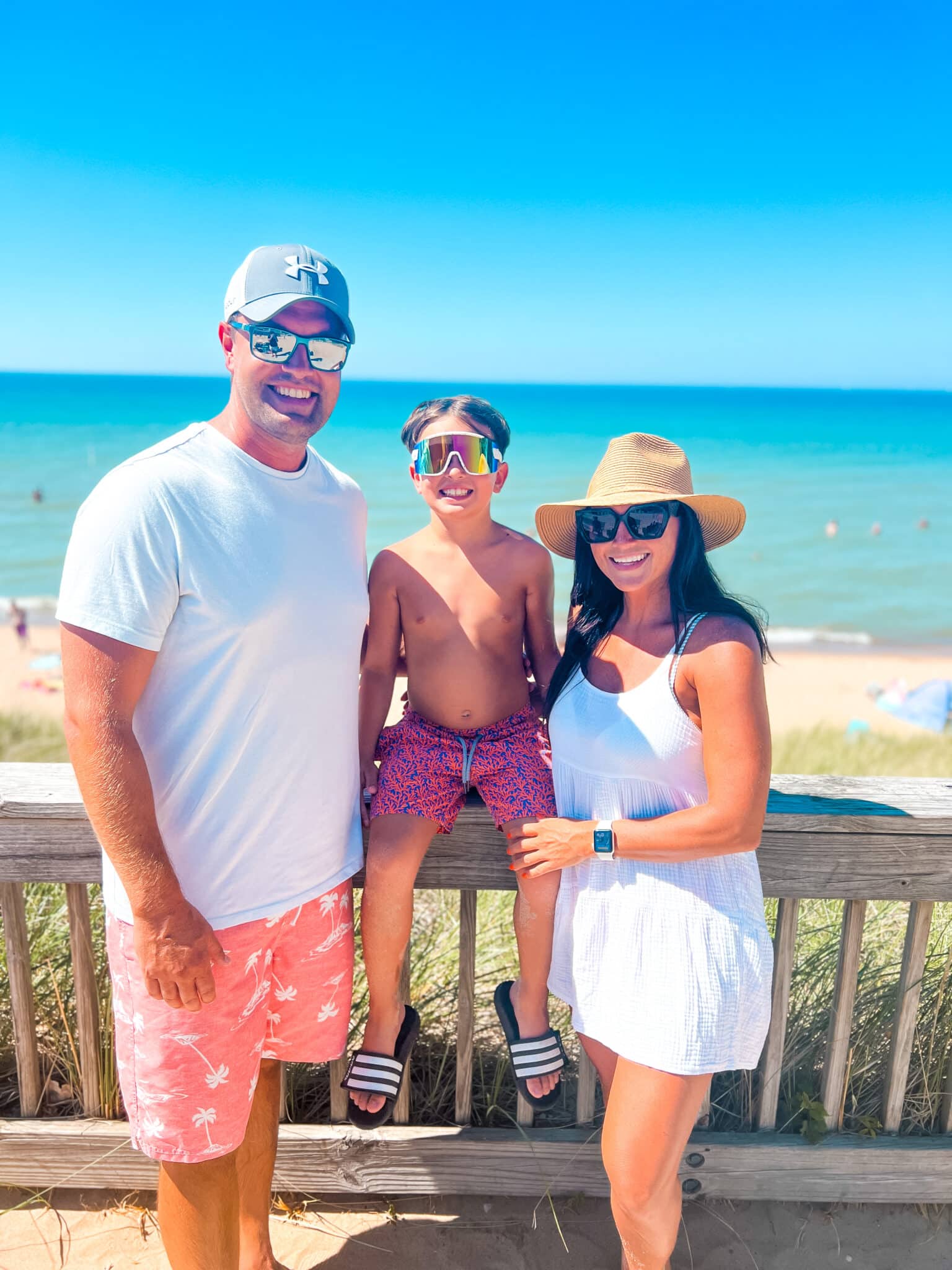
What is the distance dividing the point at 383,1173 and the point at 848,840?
172 cm

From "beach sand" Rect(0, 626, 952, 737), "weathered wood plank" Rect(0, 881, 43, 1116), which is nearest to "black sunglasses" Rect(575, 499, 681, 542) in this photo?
"weathered wood plank" Rect(0, 881, 43, 1116)

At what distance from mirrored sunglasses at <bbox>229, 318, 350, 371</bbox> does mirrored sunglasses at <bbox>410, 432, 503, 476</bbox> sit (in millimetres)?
646

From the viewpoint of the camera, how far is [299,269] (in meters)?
2.35

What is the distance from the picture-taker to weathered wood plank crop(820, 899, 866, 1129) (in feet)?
8.82

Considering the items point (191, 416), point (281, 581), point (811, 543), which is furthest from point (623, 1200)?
point (191, 416)

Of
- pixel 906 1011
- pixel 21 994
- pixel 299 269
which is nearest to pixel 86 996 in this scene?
pixel 21 994

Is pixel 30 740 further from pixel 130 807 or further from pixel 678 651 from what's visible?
pixel 678 651

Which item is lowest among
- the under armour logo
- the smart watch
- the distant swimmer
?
the distant swimmer

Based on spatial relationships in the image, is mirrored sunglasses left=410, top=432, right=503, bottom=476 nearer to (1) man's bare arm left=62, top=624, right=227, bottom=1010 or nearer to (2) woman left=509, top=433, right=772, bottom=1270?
(2) woman left=509, top=433, right=772, bottom=1270

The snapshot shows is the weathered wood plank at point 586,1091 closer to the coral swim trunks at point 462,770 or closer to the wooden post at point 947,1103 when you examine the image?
the coral swim trunks at point 462,770

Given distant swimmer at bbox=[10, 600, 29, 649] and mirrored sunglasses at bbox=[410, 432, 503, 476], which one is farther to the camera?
distant swimmer at bbox=[10, 600, 29, 649]

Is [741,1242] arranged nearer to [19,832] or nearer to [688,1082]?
[688,1082]

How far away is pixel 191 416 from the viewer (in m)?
56.8

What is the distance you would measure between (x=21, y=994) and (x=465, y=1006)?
1.32 meters
